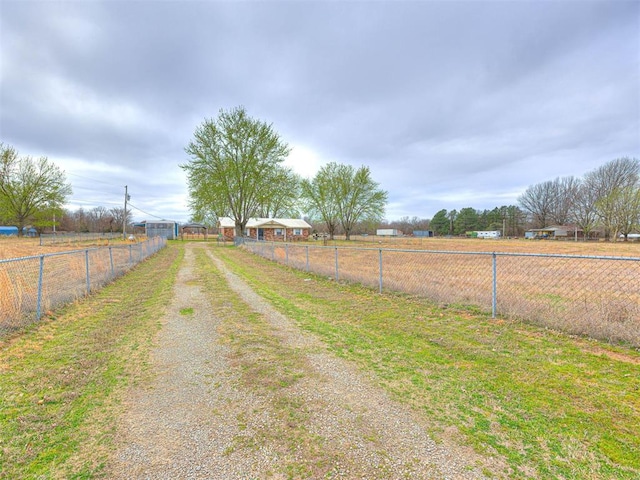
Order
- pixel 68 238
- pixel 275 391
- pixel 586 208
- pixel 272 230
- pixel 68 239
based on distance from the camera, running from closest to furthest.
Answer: pixel 275 391, pixel 68 239, pixel 68 238, pixel 272 230, pixel 586 208

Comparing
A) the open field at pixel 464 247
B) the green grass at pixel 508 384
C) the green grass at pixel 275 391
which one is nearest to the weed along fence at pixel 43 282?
the green grass at pixel 275 391

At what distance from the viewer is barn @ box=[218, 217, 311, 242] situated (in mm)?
45750

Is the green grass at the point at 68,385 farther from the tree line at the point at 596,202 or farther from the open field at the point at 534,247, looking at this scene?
the tree line at the point at 596,202

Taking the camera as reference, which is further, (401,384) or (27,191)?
(27,191)

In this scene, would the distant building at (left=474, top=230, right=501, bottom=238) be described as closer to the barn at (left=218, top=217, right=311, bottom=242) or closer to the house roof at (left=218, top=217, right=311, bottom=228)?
the barn at (left=218, top=217, right=311, bottom=242)

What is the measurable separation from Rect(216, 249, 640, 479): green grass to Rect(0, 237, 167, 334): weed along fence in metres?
4.94

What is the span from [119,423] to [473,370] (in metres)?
3.81

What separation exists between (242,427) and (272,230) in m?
44.5

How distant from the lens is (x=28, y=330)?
5.15 m

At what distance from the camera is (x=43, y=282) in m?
6.71

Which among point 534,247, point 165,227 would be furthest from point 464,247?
point 165,227

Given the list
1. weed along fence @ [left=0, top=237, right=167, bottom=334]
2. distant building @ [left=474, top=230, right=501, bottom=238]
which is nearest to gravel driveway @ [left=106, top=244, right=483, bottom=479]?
weed along fence @ [left=0, top=237, right=167, bottom=334]

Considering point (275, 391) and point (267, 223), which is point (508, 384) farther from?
point (267, 223)

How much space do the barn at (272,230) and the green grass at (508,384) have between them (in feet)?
129
